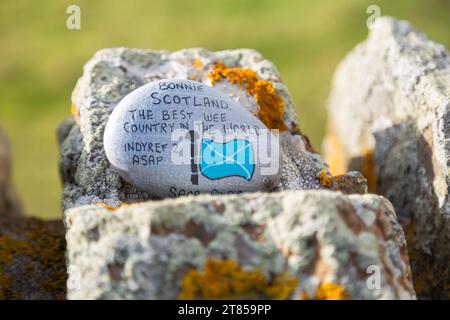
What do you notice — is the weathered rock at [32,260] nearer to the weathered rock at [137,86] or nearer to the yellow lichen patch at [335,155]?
the weathered rock at [137,86]

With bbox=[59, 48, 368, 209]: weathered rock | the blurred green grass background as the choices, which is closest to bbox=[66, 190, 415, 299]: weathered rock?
bbox=[59, 48, 368, 209]: weathered rock

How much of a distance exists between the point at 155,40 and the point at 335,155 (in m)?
6.41

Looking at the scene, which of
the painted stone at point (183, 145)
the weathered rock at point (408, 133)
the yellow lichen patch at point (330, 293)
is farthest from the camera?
the weathered rock at point (408, 133)

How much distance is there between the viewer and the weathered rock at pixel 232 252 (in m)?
3.33

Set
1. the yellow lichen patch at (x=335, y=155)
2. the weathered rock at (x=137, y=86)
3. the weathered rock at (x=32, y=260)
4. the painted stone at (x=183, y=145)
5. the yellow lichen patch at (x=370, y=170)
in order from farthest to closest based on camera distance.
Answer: the yellow lichen patch at (x=335, y=155)
the yellow lichen patch at (x=370, y=170)
the weathered rock at (x=137, y=86)
the weathered rock at (x=32, y=260)
the painted stone at (x=183, y=145)

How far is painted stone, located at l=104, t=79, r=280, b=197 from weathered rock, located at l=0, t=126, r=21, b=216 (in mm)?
3488

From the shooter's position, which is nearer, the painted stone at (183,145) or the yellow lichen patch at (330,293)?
the yellow lichen patch at (330,293)

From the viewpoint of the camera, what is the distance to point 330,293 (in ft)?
11.0

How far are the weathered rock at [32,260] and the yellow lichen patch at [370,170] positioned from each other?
2682mm

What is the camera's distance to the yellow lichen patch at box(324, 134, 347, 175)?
22.7 ft

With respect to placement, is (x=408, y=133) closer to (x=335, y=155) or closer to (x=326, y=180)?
(x=326, y=180)

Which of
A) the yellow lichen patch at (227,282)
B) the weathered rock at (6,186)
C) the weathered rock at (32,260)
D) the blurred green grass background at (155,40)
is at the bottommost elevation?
the yellow lichen patch at (227,282)

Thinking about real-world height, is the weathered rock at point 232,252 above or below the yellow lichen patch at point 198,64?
below

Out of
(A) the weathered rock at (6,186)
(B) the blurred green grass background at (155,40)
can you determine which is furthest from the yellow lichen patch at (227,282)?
(B) the blurred green grass background at (155,40)
